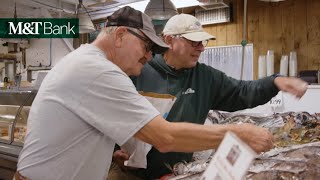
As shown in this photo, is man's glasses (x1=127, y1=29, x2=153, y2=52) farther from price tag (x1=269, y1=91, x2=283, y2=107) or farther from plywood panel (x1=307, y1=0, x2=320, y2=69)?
plywood panel (x1=307, y1=0, x2=320, y2=69)

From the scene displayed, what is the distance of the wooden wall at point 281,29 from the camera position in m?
5.05

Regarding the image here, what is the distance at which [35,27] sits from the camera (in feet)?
22.7

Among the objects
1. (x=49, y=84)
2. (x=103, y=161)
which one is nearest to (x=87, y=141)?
(x=103, y=161)

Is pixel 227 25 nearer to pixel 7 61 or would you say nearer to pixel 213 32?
pixel 213 32

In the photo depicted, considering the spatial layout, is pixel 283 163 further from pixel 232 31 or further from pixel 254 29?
pixel 232 31

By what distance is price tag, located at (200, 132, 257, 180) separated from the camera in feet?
2.43

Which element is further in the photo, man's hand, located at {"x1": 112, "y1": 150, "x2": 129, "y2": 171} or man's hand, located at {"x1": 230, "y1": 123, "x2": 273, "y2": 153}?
man's hand, located at {"x1": 112, "y1": 150, "x2": 129, "y2": 171}

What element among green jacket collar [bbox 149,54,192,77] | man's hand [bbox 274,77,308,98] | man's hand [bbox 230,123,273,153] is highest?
green jacket collar [bbox 149,54,192,77]

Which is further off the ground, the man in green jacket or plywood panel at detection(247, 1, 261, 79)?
plywood panel at detection(247, 1, 261, 79)

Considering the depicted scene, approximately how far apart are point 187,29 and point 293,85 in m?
0.74

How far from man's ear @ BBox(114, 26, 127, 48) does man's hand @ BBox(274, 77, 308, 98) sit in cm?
103

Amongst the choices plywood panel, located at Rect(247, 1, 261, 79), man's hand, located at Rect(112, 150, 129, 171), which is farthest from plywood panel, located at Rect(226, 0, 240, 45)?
man's hand, located at Rect(112, 150, 129, 171)

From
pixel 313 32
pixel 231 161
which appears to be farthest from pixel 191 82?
pixel 313 32

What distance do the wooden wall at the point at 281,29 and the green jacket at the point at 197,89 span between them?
3.24 meters
